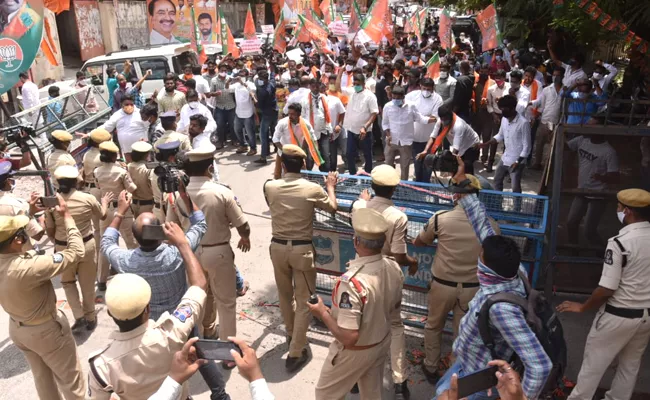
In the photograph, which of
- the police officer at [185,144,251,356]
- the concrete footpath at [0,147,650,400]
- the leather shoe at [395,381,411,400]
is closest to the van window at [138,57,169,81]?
the concrete footpath at [0,147,650,400]

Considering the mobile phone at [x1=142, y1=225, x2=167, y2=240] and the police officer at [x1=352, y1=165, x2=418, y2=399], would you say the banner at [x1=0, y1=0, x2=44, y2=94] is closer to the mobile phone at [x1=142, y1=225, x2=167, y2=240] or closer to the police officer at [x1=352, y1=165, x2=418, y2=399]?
the mobile phone at [x1=142, y1=225, x2=167, y2=240]

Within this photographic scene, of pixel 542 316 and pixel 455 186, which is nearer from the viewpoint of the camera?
pixel 542 316

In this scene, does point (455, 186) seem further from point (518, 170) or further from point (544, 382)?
point (518, 170)

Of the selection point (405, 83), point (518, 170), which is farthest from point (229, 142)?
point (518, 170)

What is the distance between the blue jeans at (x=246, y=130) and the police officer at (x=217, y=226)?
6333 mm

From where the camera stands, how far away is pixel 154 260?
3594 mm

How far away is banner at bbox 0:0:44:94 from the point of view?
10.4 meters

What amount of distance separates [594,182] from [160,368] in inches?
156

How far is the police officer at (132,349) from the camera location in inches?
107

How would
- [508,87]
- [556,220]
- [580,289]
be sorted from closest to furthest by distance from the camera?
[556,220], [580,289], [508,87]

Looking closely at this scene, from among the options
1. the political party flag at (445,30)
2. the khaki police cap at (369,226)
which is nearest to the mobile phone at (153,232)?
the khaki police cap at (369,226)

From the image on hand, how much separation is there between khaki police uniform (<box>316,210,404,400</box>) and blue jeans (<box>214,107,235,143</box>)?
8.59 metres

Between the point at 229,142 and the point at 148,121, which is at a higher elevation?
the point at 148,121

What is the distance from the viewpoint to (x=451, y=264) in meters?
4.14
